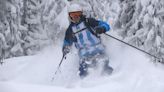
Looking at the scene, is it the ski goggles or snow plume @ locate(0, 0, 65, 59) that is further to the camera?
snow plume @ locate(0, 0, 65, 59)

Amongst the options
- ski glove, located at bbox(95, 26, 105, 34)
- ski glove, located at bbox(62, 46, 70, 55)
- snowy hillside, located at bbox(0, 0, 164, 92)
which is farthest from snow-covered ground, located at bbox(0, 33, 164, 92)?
ski glove, located at bbox(95, 26, 105, 34)

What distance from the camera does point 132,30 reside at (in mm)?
9938

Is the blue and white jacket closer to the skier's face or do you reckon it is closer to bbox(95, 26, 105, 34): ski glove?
the skier's face

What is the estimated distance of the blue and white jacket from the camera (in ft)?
31.6

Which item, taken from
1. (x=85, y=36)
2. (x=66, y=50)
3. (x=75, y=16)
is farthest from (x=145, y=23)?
(x=66, y=50)

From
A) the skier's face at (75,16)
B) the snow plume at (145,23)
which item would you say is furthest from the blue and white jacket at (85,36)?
the snow plume at (145,23)

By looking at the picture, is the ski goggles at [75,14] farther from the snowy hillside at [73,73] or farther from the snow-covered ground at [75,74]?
the snow-covered ground at [75,74]

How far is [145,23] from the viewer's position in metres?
9.37

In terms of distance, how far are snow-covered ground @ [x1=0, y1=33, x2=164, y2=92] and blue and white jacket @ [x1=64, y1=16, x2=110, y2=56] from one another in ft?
2.03

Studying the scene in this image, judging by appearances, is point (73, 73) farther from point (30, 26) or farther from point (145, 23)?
point (30, 26)

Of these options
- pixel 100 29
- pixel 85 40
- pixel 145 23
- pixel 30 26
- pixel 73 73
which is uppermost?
pixel 145 23

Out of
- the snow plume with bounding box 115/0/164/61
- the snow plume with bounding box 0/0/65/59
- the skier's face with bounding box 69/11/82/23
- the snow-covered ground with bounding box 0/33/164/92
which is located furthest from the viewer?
the snow plume with bounding box 0/0/65/59

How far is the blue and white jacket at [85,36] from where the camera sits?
31.6ft

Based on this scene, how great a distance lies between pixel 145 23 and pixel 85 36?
136 cm
